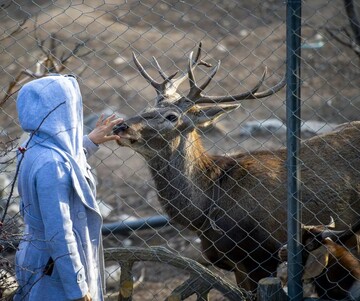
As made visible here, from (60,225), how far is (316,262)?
155cm

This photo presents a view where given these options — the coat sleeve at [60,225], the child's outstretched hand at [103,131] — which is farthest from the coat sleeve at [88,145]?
the coat sleeve at [60,225]

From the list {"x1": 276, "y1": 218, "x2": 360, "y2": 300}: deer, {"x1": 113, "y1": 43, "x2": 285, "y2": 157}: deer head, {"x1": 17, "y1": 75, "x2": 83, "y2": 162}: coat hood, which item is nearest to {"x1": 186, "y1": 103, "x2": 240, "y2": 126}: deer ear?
{"x1": 113, "y1": 43, "x2": 285, "y2": 157}: deer head

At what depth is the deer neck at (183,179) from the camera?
669 centimetres

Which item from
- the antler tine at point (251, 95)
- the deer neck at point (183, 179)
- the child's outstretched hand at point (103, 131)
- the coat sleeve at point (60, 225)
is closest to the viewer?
the coat sleeve at point (60, 225)

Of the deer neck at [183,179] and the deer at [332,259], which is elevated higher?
the deer at [332,259]

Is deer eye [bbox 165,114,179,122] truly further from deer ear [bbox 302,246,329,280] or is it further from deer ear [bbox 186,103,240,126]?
deer ear [bbox 302,246,329,280]

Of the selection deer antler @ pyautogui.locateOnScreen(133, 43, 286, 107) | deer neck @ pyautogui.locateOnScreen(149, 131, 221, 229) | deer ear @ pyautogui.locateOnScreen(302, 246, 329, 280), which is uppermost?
deer ear @ pyautogui.locateOnScreen(302, 246, 329, 280)

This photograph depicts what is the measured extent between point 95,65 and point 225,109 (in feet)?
27.9

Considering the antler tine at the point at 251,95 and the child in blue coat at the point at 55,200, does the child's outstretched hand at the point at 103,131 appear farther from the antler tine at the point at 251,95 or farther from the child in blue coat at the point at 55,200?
the antler tine at the point at 251,95

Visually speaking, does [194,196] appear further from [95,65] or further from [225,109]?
[95,65]

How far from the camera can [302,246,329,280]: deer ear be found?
4.82 meters

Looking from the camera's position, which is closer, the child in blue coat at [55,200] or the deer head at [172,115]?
the child in blue coat at [55,200]

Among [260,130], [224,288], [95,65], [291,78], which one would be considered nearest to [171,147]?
[224,288]

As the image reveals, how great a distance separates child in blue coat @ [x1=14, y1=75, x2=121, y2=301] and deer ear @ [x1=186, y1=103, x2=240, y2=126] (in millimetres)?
2278
